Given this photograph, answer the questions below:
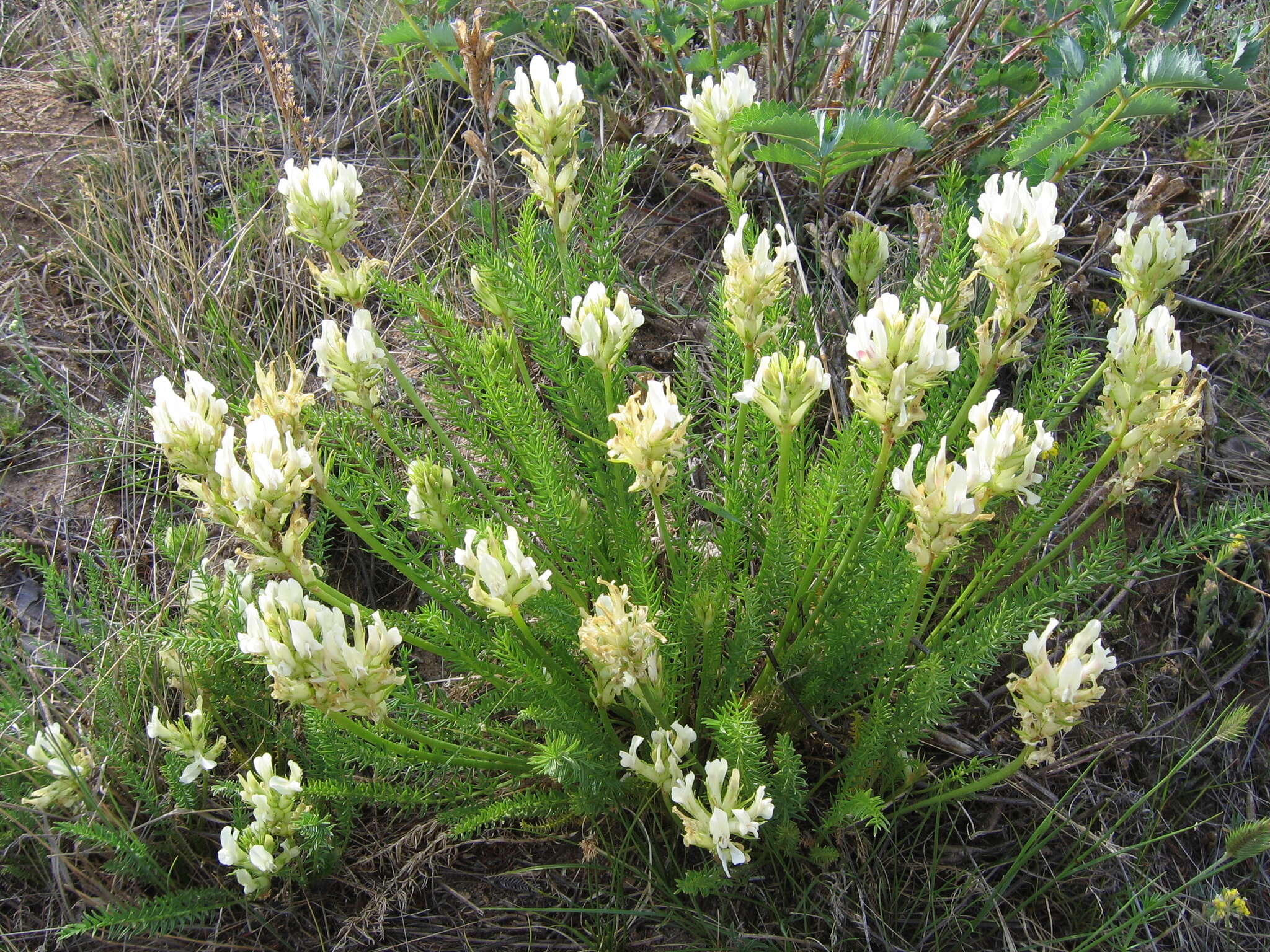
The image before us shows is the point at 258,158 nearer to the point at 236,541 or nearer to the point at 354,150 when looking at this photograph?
the point at 354,150

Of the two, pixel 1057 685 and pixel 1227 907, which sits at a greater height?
pixel 1057 685

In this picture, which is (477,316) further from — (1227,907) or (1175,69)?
(1227,907)

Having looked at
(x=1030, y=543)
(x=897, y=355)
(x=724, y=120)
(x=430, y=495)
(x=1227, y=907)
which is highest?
(x=724, y=120)

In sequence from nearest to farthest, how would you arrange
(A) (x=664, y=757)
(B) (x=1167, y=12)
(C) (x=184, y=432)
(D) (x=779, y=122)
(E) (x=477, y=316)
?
(C) (x=184, y=432)
(A) (x=664, y=757)
(D) (x=779, y=122)
(B) (x=1167, y=12)
(E) (x=477, y=316)

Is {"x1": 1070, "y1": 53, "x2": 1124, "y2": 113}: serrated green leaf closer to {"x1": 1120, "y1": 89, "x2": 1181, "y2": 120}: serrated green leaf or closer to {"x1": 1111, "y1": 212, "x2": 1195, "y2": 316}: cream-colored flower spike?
{"x1": 1120, "y1": 89, "x2": 1181, "y2": 120}: serrated green leaf

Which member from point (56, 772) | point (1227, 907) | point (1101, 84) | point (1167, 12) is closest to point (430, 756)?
point (56, 772)

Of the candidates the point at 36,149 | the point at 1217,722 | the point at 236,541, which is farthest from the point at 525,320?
the point at 36,149
